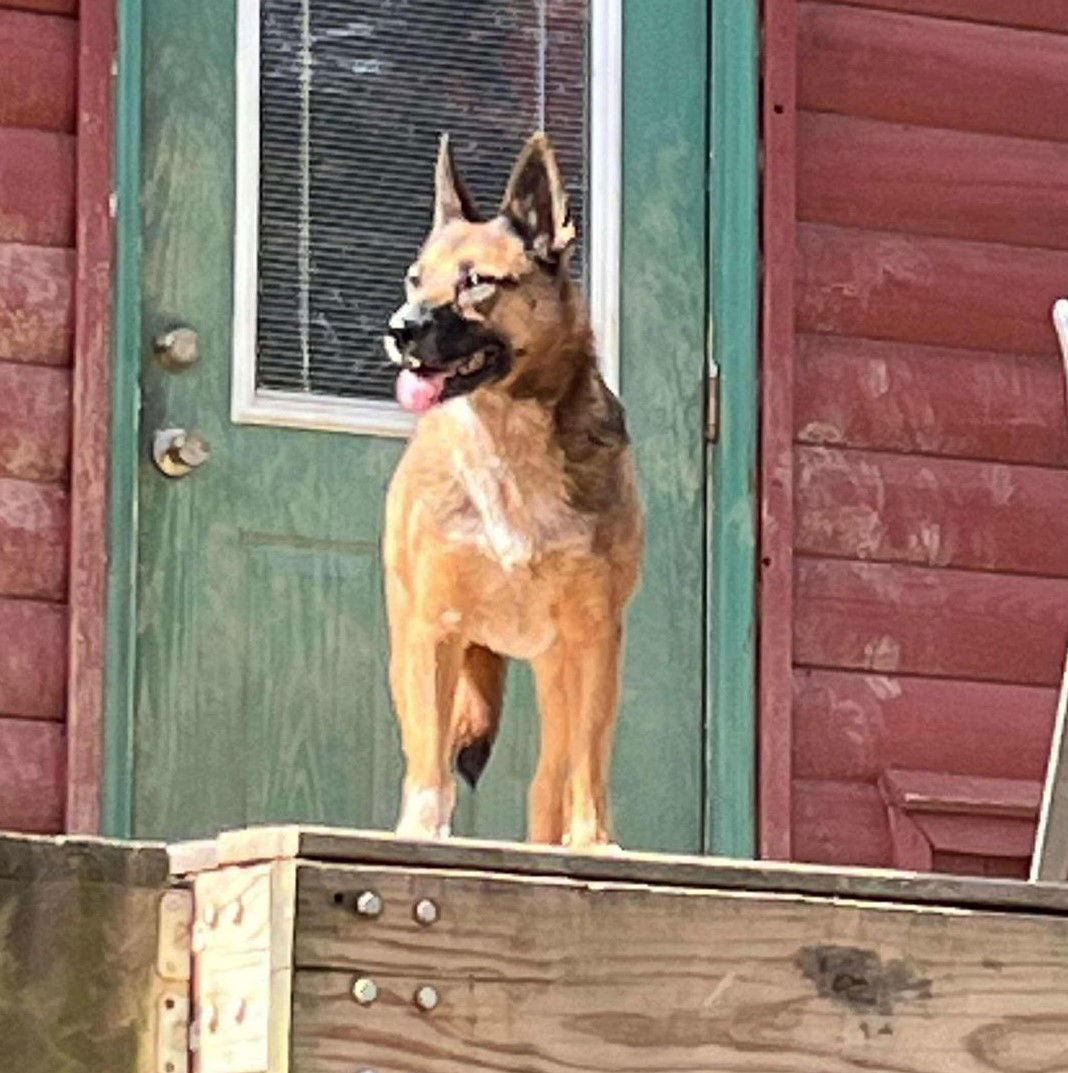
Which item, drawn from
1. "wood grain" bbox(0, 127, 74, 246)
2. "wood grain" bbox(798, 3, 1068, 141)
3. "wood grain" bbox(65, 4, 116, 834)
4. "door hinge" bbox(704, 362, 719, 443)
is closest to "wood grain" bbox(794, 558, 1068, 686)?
"door hinge" bbox(704, 362, 719, 443)

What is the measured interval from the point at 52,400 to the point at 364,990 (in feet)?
9.71

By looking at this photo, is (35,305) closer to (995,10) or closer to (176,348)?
(176,348)

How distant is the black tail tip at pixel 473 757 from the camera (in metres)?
4.50

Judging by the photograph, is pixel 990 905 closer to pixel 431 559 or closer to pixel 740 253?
pixel 431 559

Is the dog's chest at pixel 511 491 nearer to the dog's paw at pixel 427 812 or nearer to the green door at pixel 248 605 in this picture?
the dog's paw at pixel 427 812

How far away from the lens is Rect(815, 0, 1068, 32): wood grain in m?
6.50

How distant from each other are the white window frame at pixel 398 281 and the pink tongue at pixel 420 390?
5.76 feet

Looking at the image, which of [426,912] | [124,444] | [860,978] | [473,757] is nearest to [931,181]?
[124,444]

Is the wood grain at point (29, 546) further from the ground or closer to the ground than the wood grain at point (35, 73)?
closer to the ground

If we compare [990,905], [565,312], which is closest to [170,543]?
[565,312]

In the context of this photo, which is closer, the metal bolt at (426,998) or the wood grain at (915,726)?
the metal bolt at (426,998)

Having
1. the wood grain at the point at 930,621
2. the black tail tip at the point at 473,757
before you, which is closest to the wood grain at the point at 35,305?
the wood grain at the point at 930,621

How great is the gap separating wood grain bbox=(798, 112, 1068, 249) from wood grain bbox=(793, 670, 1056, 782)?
31.1 inches

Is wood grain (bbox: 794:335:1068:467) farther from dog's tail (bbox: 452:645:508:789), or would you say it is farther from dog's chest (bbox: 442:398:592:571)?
dog's chest (bbox: 442:398:592:571)
